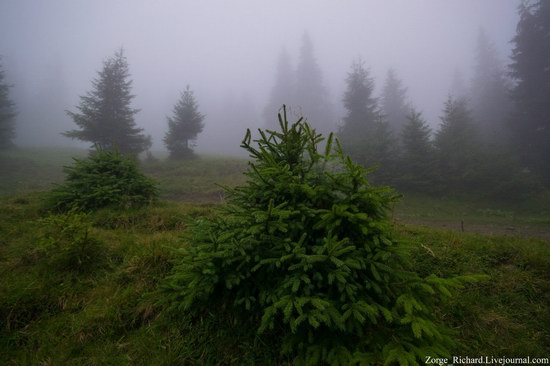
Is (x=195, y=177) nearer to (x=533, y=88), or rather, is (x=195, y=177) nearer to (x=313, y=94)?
(x=533, y=88)

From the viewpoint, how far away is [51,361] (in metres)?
2.93

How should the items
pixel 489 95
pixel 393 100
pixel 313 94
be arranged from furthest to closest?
pixel 313 94, pixel 393 100, pixel 489 95

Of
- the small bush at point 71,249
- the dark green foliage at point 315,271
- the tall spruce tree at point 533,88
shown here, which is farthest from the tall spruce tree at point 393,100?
the small bush at point 71,249

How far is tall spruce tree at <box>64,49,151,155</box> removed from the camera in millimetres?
22062

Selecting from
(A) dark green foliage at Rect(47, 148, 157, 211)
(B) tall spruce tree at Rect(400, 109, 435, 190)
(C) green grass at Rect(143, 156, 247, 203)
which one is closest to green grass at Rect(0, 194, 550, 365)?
(A) dark green foliage at Rect(47, 148, 157, 211)

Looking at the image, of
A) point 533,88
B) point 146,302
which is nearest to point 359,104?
point 533,88

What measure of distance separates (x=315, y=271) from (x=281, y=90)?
164 feet

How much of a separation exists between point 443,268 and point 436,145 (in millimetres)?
19265

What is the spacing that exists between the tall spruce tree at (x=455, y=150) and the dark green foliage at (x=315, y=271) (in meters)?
18.3

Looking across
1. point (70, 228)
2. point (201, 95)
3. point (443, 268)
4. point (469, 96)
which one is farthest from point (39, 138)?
point (469, 96)

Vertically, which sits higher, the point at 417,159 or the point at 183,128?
the point at 183,128

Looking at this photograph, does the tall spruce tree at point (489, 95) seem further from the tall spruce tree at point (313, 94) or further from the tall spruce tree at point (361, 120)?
the tall spruce tree at point (313, 94)

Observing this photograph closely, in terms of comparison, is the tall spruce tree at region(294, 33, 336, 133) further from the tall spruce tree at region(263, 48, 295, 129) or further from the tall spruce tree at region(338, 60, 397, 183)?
the tall spruce tree at region(338, 60, 397, 183)

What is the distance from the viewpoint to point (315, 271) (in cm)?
275
